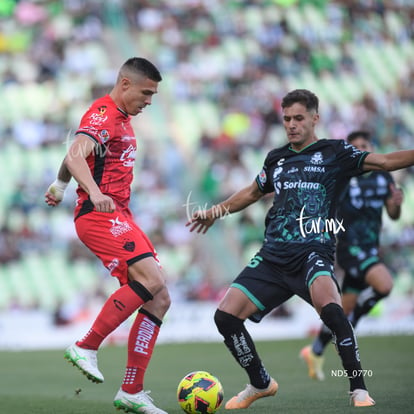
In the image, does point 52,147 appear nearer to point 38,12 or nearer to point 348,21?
point 38,12

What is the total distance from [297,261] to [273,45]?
17.1 meters

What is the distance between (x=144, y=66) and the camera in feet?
19.4

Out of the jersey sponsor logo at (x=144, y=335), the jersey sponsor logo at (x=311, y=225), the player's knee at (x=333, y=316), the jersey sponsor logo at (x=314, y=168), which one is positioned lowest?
the jersey sponsor logo at (x=144, y=335)

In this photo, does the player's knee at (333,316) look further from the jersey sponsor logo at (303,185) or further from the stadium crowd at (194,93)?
the stadium crowd at (194,93)

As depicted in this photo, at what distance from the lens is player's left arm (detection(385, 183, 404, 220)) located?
27.1 feet

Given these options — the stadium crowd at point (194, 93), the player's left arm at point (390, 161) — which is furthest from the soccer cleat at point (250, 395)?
the stadium crowd at point (194, 93)

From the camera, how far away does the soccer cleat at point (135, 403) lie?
218 inches

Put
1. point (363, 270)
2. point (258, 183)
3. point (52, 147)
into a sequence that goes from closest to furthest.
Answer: point (258, 183) < point (363, 270) < point (52, 147)

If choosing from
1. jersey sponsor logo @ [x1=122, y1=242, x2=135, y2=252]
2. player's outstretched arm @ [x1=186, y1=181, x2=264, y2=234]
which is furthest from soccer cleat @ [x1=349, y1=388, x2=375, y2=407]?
jersey sponsor logo @ [x1=122, y1=242, x2=135, y2=252]

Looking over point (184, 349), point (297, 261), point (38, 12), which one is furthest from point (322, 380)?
point (38, 12)

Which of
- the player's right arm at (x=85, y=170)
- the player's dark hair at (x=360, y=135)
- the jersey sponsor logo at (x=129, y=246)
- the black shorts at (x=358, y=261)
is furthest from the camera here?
the black shorts at (x=358, y=261)

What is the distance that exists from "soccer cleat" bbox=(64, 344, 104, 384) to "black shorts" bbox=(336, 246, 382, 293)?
4.32 meters

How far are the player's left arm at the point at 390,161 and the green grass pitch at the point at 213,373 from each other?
5.31 feet

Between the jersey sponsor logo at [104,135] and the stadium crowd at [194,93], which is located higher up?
the stadium crowd at [194,93]
